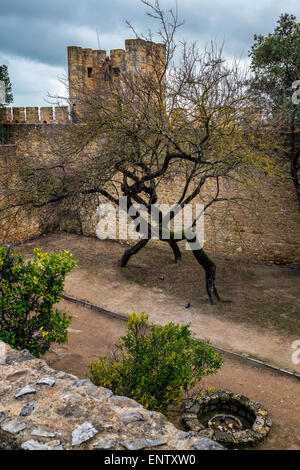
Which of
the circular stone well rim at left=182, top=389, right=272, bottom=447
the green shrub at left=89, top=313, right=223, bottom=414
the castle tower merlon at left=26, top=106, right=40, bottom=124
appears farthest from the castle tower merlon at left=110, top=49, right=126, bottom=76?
the circular stone well rim at left=182, top=389, right=272, bottom=447

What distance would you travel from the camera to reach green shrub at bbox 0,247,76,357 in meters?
5.83

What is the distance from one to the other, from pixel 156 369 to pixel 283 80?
9481 mm

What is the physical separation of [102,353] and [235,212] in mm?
6815

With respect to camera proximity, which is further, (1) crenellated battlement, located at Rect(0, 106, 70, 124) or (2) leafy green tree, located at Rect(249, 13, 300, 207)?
(1) crenellated battlement, located at Rect(0, 106, 70, 124)

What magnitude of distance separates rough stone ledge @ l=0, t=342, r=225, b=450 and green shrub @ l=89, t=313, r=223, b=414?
42.1 inches

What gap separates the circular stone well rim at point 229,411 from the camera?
4.95 metres

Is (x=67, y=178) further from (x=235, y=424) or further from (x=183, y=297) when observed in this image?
(x=235, y=424)

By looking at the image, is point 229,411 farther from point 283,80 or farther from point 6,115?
point 6,115

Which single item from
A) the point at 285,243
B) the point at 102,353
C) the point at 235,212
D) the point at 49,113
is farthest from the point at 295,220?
the point at 49,113

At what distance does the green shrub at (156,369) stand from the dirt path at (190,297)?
2.53 meters

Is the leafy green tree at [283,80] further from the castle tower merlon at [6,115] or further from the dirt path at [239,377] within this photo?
the castle tower merlon at [6,115]

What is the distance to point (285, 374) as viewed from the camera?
6781 mm

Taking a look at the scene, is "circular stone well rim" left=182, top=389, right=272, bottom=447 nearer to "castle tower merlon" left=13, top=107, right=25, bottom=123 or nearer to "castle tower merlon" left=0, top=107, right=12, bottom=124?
"castle tower merlon" left=13, top=107, right=25, bottom=123
